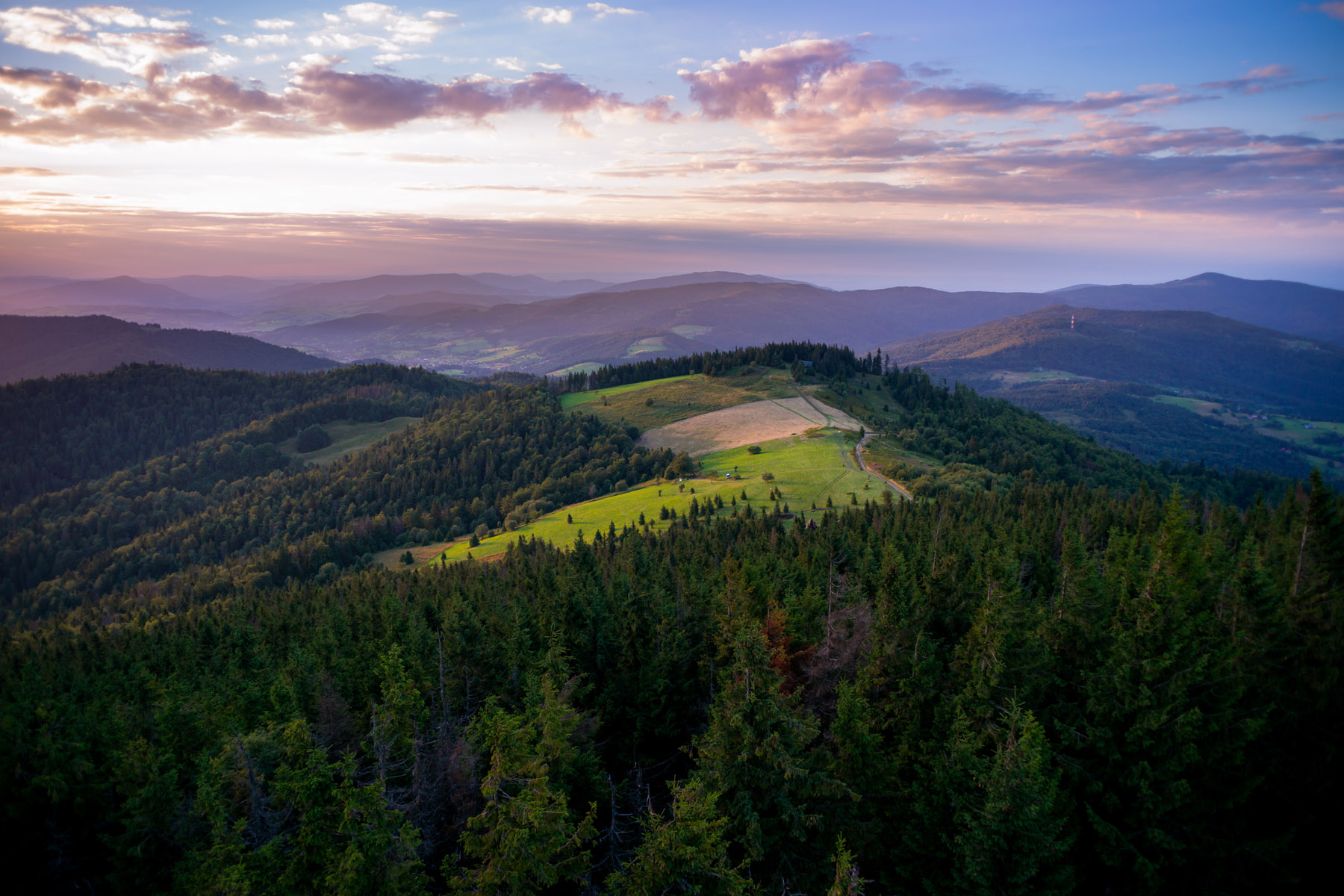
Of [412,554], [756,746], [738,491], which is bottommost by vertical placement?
[412,554]

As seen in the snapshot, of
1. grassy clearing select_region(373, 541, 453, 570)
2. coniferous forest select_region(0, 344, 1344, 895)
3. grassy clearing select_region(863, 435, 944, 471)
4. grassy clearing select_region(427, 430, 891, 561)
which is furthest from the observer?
grassy clearing select_region(373, 541, 453, 570)

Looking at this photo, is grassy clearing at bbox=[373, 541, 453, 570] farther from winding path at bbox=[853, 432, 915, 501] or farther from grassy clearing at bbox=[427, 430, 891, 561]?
winding path at bbox=[853, 432, 915, 501]

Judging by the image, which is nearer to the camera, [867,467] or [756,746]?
[756,746]

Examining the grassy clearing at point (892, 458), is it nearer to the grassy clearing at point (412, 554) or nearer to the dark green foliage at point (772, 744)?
the dark green foliage at point (772, 744)

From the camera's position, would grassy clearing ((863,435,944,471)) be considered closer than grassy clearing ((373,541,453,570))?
Yes

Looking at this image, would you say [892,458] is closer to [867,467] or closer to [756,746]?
[867,467]

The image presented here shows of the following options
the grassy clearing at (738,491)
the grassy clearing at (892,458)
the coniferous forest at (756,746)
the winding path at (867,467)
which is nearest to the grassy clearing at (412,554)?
the grassy clearing at (738,491)

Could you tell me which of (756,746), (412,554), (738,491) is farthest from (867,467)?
(756,746)

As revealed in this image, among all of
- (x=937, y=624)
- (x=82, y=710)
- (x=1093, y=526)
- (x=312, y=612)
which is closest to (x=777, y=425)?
(x=1093, y=526)

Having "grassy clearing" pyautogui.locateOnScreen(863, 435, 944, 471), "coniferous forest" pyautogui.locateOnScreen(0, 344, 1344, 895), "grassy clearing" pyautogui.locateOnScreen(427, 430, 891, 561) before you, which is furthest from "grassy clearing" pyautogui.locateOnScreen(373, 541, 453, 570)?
"grassy clearing" pyautogui.locateOnScreen(863, 435, 944, 471)
